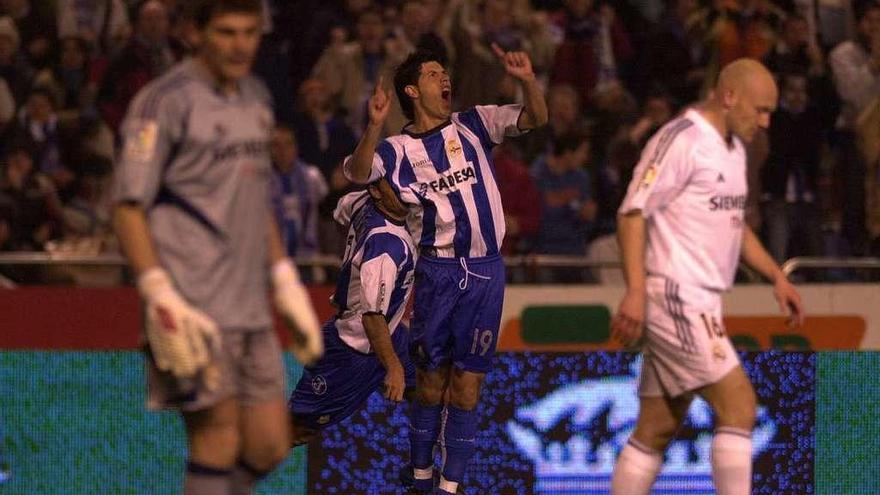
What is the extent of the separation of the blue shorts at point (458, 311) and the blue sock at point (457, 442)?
8.9 inches

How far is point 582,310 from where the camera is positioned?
1107cm

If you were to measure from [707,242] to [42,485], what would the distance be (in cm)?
377

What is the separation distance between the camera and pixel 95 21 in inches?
523

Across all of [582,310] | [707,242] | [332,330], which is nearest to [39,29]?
[582,310]

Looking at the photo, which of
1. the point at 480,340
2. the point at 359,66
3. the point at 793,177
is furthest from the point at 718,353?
Answer: the point at 359,66

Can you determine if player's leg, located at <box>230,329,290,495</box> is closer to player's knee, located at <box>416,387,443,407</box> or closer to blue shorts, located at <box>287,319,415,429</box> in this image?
player's knee, located at <box>416,387,443,407</box>

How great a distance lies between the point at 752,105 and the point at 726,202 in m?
0.40

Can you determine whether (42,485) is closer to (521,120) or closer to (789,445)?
(521,120)

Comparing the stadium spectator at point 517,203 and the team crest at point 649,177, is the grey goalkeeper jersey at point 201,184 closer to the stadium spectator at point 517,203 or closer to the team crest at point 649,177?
the team crest at point 649,177

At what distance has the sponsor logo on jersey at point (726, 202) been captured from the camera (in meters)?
6.63

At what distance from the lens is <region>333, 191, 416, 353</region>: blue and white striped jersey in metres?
8.04

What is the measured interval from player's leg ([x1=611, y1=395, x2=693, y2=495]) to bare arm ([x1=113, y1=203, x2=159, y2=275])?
2.28 meters

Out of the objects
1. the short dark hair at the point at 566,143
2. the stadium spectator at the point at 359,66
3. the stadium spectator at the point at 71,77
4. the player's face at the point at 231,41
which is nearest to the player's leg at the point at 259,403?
the player's face at the point at 231,41

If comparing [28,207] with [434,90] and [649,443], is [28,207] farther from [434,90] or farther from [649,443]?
[649,443]
